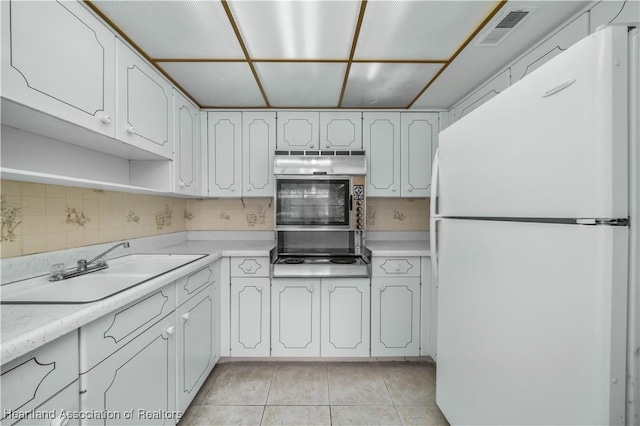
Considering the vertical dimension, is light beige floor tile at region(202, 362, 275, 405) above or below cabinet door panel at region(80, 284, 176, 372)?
below

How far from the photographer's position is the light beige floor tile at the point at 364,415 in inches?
63.1

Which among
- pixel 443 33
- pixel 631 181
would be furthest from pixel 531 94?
pixel 443 33

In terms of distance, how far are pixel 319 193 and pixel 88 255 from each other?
161 cm

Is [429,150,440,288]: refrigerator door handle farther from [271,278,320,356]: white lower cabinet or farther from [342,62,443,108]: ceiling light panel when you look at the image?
[271,278,320,356]: white lower cabinet

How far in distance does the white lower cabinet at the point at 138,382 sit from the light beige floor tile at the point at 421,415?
137 centimetres

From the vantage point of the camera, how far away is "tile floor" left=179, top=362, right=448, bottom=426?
5.33 ft

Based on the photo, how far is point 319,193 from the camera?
227 centimetres

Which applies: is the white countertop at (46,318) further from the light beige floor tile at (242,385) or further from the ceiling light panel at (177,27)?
the ceiling light panel at (177,27)

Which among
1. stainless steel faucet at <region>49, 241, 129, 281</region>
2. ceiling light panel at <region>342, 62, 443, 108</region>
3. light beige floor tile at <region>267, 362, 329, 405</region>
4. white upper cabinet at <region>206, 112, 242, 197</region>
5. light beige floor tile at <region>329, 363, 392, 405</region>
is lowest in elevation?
light beige floor tile at <region>329, 363, 392, 405</region>

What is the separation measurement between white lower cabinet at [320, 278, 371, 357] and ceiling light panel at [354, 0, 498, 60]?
1669mm

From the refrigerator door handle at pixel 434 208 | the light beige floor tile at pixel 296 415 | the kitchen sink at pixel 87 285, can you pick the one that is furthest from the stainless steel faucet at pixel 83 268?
the refrigerator door handle at pixel 434 208

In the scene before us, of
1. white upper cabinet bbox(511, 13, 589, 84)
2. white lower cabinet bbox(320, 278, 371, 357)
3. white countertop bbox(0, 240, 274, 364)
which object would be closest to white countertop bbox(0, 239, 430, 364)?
white countertop bbox(0, 240, 274, 364)

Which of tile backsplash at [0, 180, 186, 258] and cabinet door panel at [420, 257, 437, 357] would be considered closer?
tile backsplash at [0, 180, 186, 258]

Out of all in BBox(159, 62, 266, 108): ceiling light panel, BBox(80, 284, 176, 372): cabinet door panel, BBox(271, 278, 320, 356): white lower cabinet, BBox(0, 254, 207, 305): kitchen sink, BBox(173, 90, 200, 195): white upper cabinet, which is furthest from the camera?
BBox(271, 278, 320, 356): white lower cabinet
